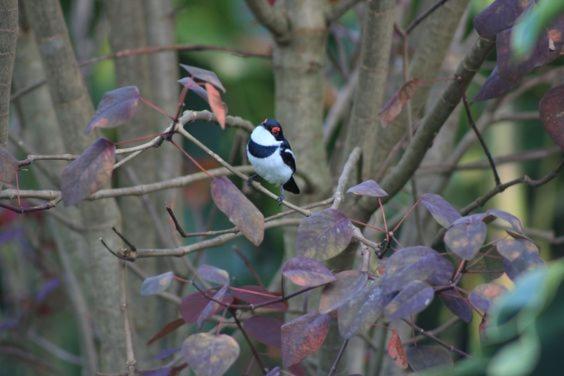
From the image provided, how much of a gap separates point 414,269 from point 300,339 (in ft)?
0.84

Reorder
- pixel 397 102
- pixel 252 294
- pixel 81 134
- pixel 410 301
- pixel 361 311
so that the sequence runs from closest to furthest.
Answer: pixel 410 301 < pixel 361 311 < pixel 252 294 < pixel 397 102 < pixel 81 134

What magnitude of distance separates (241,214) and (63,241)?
1.60m

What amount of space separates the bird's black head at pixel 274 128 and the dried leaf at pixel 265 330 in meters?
0.90

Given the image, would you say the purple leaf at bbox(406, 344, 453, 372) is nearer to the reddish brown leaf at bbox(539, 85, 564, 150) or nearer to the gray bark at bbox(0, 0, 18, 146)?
the reddish brown leaf at bbox(539, 85, 564, 150)

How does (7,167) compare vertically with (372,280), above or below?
above

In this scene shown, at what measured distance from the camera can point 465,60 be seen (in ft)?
6.18

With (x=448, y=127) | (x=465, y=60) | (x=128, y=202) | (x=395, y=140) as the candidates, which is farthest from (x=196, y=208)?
(x=465, y=60)

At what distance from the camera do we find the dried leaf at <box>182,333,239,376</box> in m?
1.37

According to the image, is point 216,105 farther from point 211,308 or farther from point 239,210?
point 211,308

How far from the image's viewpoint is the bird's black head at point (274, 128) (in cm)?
255

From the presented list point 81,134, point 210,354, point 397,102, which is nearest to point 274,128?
point 81,134

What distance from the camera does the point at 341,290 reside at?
4.63ft

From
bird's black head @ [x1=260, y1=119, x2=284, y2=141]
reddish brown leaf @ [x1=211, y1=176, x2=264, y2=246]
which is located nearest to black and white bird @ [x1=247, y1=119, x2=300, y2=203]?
bird's black head @ [x1=260, y1=119, x2=284, y2=141]

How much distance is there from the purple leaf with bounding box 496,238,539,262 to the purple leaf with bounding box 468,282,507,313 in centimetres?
6
